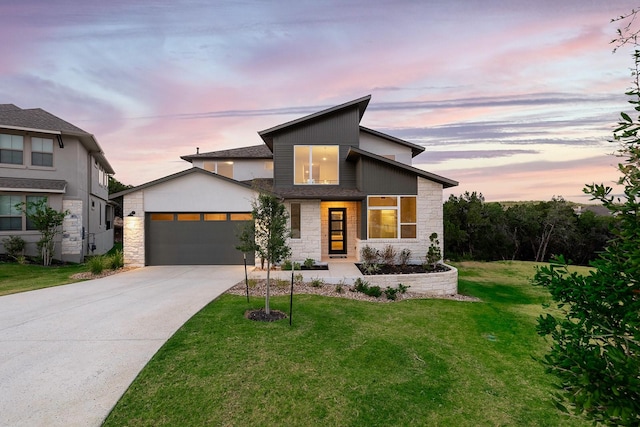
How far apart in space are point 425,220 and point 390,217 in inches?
63.6

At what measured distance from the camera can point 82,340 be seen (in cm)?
560

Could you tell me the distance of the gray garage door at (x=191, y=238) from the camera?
44.5 feet

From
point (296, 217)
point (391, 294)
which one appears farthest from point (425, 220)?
point (296, 217)

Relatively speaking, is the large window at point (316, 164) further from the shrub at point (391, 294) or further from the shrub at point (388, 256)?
the shrub at point (391, 294)

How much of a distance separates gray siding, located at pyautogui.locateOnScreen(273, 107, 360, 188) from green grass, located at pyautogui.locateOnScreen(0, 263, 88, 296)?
936 centimetres

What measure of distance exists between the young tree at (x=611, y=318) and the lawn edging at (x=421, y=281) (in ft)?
28.0

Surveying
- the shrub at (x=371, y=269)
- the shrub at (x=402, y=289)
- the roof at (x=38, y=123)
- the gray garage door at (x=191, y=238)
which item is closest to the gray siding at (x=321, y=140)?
the gray garage door at (x=191, y=238)

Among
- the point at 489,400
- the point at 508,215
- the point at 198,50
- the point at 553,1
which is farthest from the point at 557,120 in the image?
the point at 508,215

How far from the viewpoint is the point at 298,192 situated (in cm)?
1361

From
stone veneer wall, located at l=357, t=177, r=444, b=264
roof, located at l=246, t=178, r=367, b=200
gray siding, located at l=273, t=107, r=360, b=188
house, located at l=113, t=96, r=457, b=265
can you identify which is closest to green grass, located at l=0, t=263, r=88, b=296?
house, located at l=113, t=96, r=457, b=265

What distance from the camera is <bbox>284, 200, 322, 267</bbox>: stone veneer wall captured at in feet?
44.8

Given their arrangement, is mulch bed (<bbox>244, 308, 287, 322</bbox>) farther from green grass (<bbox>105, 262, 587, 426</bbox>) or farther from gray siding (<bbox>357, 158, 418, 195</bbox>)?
gray siding (<bbox>357, 158, 418, 195</bbox>)

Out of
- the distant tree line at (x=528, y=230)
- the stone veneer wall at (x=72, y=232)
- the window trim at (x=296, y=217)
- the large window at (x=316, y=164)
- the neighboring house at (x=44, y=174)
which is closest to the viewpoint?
the window trim at (x=296, y=217)

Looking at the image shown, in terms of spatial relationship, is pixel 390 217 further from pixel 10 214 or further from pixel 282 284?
pixel 10 214
